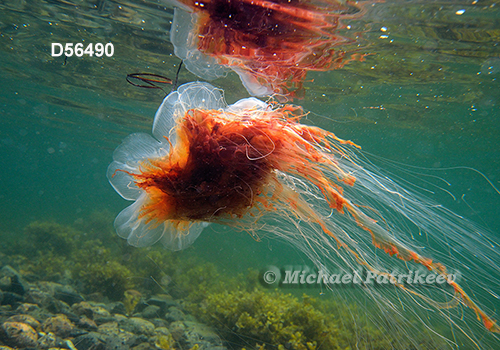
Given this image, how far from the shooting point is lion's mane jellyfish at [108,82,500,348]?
226cm

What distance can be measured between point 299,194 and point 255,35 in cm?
344

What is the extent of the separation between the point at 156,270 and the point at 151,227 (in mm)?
8397

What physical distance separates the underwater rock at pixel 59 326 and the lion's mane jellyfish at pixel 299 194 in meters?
3.79

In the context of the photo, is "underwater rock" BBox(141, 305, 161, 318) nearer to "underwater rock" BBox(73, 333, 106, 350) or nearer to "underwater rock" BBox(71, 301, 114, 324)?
"underwater rock" BBox(71, 301, 114, 324)

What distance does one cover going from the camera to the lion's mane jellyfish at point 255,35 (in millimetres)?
4211

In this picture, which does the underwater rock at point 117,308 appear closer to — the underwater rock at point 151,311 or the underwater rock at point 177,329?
the underwater rock at point 151,311

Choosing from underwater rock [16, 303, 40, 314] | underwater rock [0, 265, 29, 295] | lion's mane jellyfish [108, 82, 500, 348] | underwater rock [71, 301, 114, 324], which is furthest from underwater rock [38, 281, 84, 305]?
lion's mane jellyfish [108, 82, 500, 348]

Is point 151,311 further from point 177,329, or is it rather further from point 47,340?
point 47,340

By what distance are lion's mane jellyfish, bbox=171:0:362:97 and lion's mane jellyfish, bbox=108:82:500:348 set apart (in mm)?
1866

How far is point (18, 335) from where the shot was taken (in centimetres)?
441

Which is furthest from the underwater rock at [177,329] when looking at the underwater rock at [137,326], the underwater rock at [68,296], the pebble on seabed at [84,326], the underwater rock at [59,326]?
the underwater rock at [68,296]

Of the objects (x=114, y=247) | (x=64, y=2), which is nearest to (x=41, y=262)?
(x=114, y=247)

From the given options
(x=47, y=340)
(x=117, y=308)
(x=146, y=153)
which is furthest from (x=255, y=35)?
(x=117, y=308)

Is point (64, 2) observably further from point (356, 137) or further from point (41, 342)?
point (356, 137)
